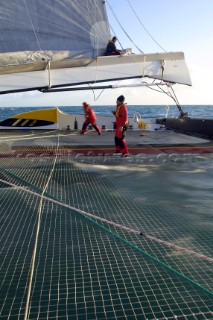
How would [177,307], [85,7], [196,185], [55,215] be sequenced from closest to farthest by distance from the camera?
1. [177,307]
2. [55,215]
3. [196,185]
4. [85,7]

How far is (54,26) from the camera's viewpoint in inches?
396

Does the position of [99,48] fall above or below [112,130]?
above

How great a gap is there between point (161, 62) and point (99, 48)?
272 cm

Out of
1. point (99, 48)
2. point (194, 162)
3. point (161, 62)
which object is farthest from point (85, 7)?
point (194, 162)

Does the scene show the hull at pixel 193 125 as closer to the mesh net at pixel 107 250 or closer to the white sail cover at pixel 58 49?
the white sail cover at pixel 58 49

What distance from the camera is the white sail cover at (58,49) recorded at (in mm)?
9086

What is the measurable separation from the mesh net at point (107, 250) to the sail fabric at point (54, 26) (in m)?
4.24

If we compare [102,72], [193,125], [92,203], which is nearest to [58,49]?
[102,72]

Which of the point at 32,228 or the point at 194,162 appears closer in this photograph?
the point at 32,228

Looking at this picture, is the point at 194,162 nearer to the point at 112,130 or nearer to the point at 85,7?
the point at 85,7

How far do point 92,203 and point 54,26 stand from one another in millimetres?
6702

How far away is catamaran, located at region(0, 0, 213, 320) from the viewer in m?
2.95

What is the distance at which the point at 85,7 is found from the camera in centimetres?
1071

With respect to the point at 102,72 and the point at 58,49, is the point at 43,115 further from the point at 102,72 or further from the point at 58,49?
the point at 58,49
